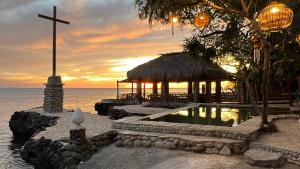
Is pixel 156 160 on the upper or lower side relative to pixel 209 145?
lower

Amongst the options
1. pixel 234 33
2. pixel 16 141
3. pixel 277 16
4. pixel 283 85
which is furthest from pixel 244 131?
pixel 16 141

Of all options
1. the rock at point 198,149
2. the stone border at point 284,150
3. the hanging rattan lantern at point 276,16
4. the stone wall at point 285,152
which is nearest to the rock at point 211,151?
the rock at point 198,149

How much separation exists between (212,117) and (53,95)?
411 inches

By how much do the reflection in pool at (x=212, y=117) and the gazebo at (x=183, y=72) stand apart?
6.62 meters

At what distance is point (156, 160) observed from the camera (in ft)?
34.0

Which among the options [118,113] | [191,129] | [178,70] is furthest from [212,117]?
[178,70]

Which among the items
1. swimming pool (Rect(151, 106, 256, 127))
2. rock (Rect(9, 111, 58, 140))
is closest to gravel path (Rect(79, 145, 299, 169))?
swimming pool (Rect(151, 106, 256, 127))

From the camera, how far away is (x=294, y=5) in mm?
15312

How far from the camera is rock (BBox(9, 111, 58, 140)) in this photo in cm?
1923

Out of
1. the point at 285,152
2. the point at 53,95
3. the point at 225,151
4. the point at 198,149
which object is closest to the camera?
the point at 285,152

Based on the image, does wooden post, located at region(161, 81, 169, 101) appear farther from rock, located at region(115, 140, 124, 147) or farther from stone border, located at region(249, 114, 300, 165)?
stone border, located at region(249, 114, 300, 165)


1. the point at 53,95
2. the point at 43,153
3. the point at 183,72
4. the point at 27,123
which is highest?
the point at 183,72

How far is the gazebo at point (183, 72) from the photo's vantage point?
81.6ft

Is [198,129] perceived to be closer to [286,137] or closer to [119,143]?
[286,137]
